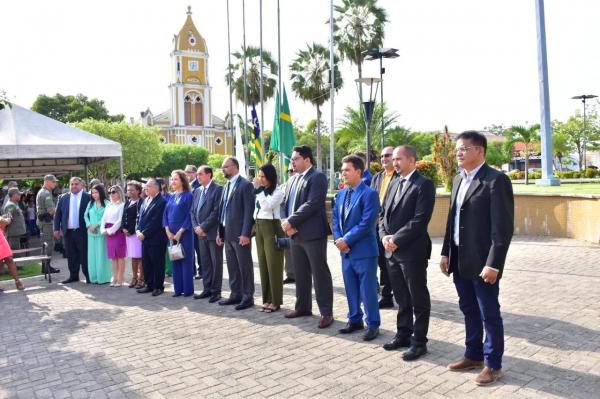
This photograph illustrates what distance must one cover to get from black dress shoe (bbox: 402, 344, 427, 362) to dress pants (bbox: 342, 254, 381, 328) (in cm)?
64

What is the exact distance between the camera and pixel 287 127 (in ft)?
38.3

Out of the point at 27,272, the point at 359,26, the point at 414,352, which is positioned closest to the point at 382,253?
the point at 414,352

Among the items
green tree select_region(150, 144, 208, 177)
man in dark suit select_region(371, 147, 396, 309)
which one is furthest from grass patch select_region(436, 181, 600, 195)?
green tree select_region(150, 144, 208, 177)

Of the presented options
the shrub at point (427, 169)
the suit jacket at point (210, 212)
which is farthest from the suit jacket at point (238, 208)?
the shrub at point (427, 169)

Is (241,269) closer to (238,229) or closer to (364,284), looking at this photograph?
(238,229)

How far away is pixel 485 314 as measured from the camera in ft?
12.7

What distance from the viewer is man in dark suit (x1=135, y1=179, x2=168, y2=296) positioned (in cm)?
791

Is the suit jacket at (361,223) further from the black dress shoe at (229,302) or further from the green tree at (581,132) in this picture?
the green tree at (581,132)

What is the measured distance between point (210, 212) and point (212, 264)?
2.67ft

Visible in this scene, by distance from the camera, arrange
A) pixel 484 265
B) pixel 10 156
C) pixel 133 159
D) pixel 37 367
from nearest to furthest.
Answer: pixel 484 265
pixel 37 367
pixel 10 156
pixel 133 159

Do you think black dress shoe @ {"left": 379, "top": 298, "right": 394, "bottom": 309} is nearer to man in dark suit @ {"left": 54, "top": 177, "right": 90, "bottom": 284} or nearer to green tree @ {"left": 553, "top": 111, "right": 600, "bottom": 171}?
man in dark suit @ {"left": 54, "top": 177, "right": 90, "bottom": 284}

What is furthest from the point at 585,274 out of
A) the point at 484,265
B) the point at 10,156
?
the point at 10,156

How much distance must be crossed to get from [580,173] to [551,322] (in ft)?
111

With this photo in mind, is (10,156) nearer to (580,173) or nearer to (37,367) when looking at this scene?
(37,367)
